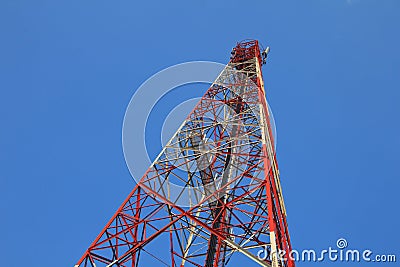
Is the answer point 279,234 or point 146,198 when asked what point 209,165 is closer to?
point 146,198

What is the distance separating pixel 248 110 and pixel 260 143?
387 cm

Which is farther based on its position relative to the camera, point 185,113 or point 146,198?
point 185,113

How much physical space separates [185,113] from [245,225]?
923 cm

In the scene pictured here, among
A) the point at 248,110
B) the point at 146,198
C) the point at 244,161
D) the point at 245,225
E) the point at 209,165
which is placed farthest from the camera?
the point at 248,110

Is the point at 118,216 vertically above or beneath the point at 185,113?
beneath

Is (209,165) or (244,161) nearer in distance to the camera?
(244,161)

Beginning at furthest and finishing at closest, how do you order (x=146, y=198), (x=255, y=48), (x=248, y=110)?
(x=255, y=48), (x=248, y=110), (x=146, y=198)

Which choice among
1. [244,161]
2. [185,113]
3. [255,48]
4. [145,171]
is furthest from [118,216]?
[255,48]

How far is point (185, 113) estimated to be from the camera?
973 inches

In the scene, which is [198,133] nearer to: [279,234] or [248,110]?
[248,110]

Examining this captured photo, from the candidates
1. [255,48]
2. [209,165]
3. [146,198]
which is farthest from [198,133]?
[255,48]

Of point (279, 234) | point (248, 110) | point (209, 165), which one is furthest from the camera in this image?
point (248, 110)

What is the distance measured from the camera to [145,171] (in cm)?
2002

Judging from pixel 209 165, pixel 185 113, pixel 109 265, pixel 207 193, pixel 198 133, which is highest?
pixel 185 113
